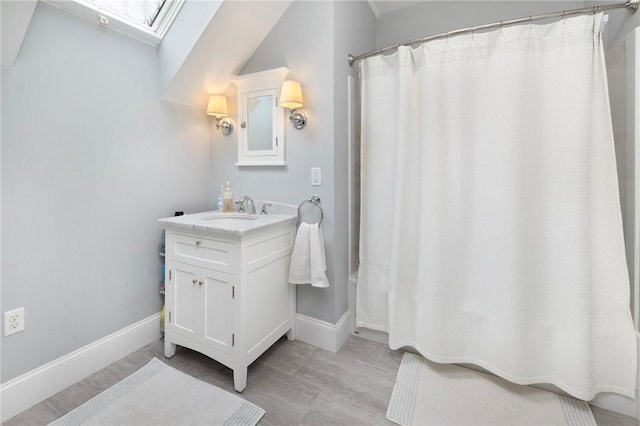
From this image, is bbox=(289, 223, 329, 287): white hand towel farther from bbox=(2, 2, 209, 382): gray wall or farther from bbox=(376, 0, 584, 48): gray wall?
bbox=(376, 0, 584, 48): gray wall

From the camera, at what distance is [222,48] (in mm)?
1888

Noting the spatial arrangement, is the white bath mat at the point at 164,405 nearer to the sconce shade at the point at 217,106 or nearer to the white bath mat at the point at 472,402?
the white bath mat at the point at 472,402

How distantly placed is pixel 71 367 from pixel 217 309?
0.82m

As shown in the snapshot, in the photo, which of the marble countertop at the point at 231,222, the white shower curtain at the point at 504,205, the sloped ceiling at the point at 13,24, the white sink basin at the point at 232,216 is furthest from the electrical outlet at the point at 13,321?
the white shower curtain at the point at 504,205

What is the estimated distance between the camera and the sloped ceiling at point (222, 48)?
1.76m

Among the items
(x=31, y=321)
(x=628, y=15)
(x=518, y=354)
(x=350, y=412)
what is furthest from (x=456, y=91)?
(x=31, y=321)

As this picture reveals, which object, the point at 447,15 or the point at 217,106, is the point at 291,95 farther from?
the point at 447,15

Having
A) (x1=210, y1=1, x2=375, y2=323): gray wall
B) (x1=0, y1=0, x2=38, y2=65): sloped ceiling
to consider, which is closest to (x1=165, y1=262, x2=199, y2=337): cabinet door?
(x1=210, y1=1, x2=375, y2=323): gray wall

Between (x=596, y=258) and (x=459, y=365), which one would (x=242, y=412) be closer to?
(x=459, y=365)

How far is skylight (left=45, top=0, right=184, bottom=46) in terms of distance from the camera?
5.04 feet

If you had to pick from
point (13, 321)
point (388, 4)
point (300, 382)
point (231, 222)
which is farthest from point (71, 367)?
point (388, 4)

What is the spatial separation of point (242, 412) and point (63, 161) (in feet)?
5.08

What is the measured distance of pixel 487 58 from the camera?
1.53m

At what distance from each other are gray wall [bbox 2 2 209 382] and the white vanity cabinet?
1.05 feet
